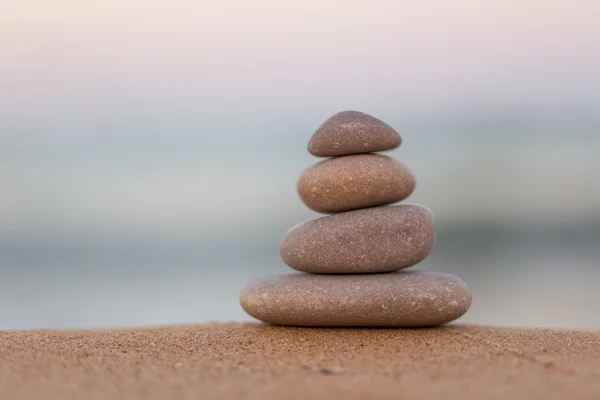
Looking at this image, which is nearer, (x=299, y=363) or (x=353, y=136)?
(x=299, y=363)

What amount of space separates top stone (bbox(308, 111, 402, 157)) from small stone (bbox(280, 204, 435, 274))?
0.74 meters

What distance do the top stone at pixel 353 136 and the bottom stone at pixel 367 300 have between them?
1.48 metres

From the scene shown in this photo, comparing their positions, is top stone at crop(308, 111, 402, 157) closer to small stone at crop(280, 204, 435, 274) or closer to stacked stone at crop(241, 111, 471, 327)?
stacked stone at crop(241, 111, 471, 327)

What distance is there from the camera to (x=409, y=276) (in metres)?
7.03

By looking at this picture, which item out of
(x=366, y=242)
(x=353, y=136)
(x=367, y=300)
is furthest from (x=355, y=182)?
(x=367, y=300)

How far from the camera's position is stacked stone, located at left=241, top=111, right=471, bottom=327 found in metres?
6.77

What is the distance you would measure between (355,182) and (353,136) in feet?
1.81

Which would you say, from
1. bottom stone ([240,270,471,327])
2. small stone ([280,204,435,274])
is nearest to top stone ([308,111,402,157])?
small stone ([280,204,435,274])

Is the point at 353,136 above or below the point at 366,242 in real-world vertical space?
above

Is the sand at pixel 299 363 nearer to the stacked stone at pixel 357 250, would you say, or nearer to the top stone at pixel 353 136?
the stacked stone at pixel 357 250

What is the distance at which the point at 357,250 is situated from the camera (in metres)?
7.08

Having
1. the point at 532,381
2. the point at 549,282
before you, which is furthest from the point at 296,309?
the point at 549,282

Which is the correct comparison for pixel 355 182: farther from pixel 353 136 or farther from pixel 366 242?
pixel 366 242

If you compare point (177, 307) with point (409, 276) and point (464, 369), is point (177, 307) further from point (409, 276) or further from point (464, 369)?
point (464, 369)
